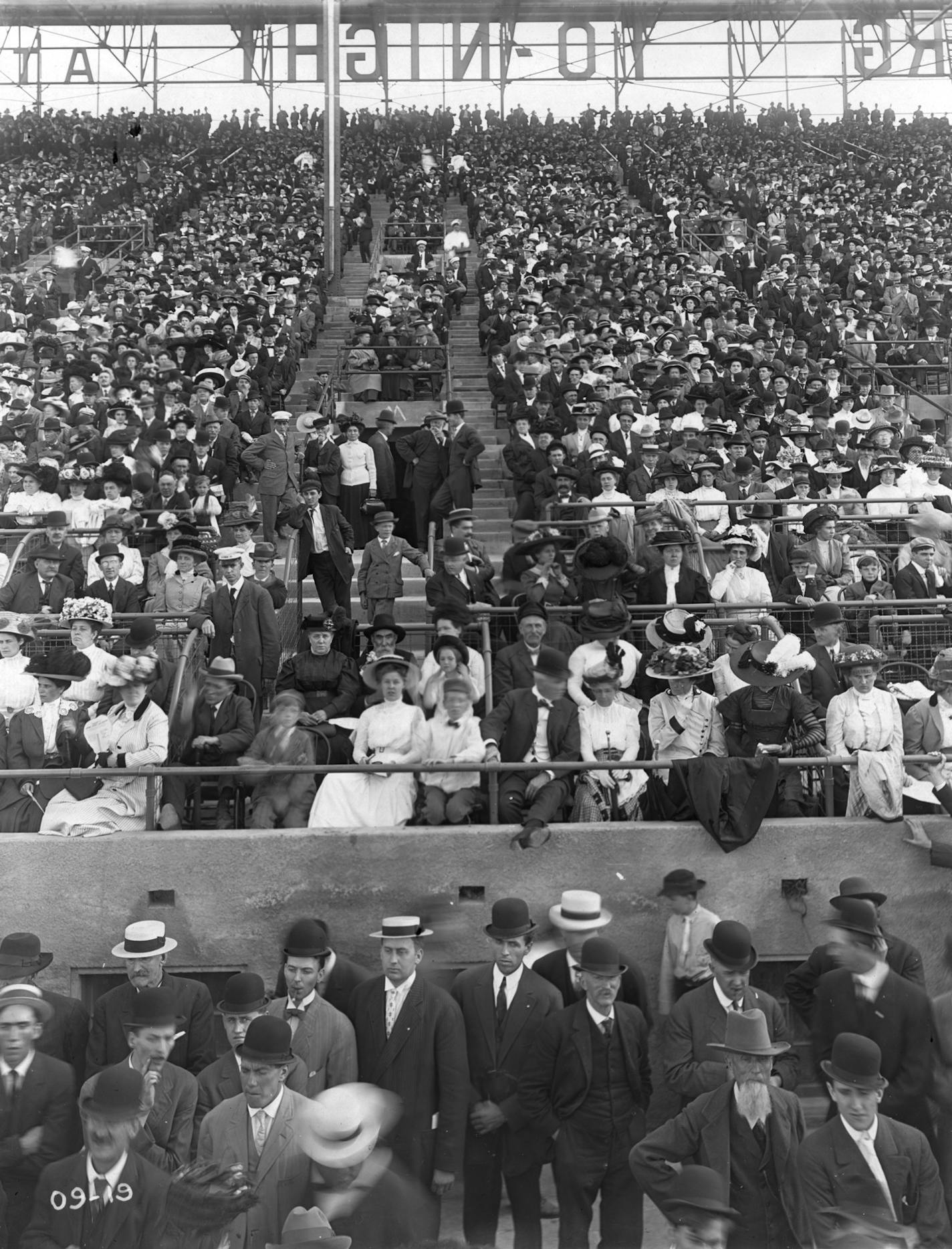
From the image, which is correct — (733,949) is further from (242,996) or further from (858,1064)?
(242,996)

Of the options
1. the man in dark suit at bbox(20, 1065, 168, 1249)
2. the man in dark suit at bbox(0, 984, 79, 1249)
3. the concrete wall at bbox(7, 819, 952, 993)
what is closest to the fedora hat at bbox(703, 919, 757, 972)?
the concrete wall at bbox(7, 819, 952, 993)

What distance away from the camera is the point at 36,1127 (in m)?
6.09

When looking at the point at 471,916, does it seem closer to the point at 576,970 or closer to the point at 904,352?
the point at 576,970

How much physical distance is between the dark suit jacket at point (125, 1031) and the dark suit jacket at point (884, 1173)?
9.44ft

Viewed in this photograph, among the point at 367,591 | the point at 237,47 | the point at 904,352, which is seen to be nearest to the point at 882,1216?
the point at 367,591

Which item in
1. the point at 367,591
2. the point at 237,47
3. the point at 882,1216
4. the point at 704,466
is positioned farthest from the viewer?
the point at 237,47

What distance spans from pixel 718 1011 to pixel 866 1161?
1186 mm

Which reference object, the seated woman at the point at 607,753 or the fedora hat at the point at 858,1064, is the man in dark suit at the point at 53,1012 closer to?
the seated woman at the point at 607,753

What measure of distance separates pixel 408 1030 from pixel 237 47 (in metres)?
54.5

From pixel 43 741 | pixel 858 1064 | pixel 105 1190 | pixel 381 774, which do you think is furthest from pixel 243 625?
pixel 858 1064

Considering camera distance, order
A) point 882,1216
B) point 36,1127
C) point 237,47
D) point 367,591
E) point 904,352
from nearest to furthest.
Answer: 1. point 882,1216
2. point 36,1127
3. point 367,591
4. point 904,352
5. point 237,47

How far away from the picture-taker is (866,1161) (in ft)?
17.4

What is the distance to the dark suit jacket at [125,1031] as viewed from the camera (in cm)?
650

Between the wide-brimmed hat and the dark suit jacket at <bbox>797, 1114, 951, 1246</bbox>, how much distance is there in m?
0.40
